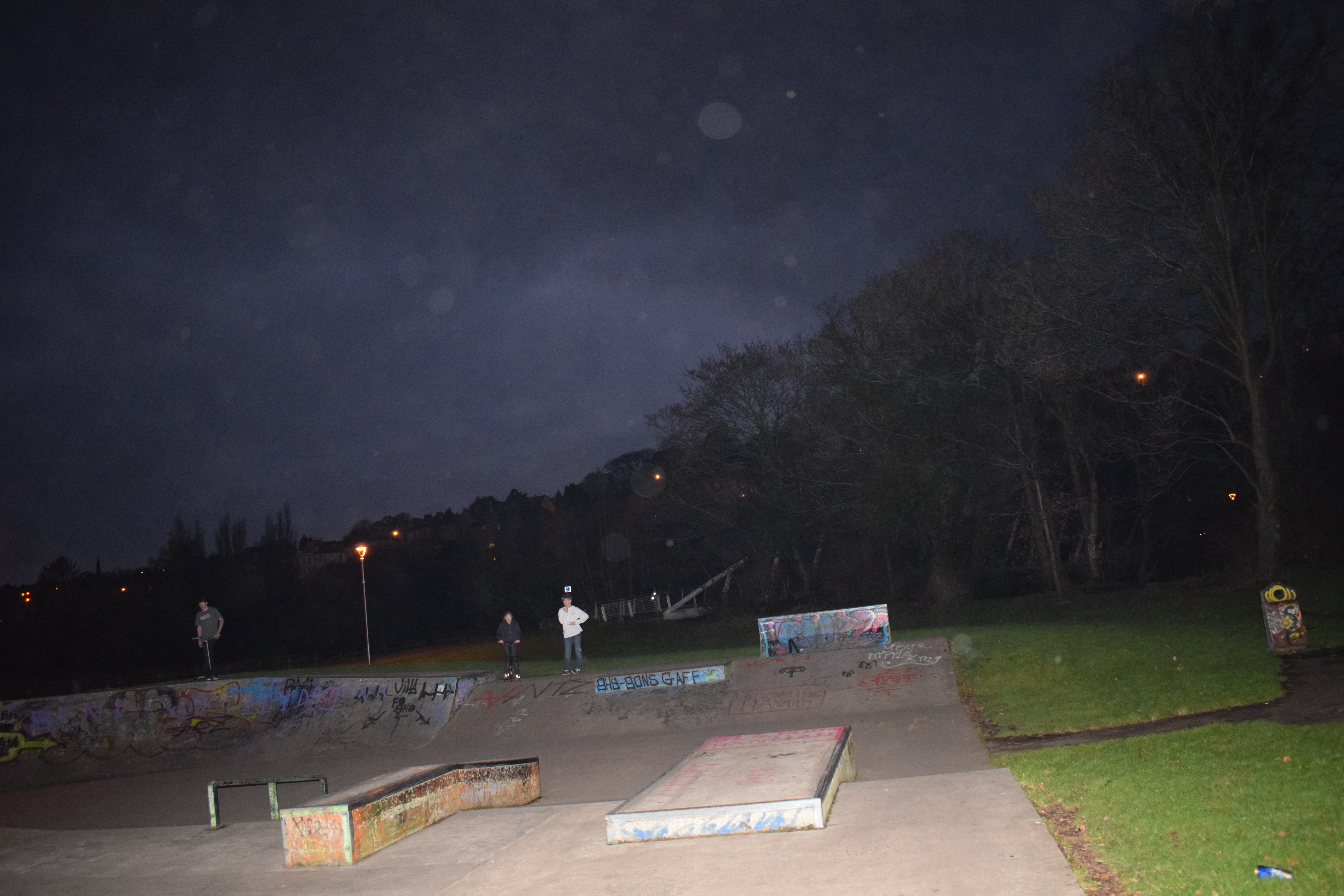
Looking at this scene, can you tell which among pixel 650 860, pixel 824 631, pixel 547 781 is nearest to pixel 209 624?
pixel 547 781

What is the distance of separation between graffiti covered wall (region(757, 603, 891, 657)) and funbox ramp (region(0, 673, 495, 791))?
21.2 ft

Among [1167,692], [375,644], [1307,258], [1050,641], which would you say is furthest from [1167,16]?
[375,644]

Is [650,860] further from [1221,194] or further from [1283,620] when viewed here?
[1221,194]

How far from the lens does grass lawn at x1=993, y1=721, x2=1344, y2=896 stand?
5078 millimetres

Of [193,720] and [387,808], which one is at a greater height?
[387,808]

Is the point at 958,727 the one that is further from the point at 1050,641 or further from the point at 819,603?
the point at 819,603

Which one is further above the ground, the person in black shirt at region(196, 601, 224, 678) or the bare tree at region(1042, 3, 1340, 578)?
the bare tree at region(1042, 3, 1340, 578)

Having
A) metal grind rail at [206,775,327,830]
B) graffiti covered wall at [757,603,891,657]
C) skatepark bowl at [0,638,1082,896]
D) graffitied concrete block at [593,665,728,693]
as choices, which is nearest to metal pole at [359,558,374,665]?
skatepark bowl at [0,638,1082,896]

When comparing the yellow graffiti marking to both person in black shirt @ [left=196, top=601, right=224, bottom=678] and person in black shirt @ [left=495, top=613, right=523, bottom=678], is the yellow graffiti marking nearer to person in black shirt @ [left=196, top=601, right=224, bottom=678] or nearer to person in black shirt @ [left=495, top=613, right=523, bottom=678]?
person in black shirt @ [left=196, top=601, right=224, bottom=678]

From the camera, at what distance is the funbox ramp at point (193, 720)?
18156mm

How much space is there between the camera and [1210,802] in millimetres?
6461

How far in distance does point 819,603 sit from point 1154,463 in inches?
685

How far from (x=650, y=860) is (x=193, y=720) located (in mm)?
17516

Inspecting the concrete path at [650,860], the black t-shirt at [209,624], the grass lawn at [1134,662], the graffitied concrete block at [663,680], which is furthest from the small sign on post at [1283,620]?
the black t-shirt at [209,624]
